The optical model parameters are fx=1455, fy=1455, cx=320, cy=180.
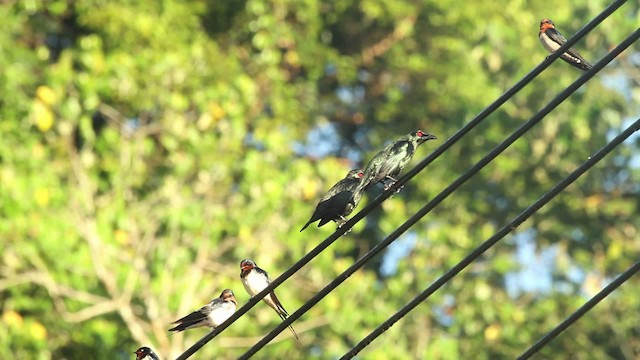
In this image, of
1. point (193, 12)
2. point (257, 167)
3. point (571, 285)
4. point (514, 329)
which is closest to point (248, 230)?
point (257, 167)

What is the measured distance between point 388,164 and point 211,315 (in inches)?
66.0

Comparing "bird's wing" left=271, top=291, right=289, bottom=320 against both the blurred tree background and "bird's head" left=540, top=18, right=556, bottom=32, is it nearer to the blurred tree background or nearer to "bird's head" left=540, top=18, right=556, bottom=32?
"bird's head" left=540, top=18, right=556, bottom=32

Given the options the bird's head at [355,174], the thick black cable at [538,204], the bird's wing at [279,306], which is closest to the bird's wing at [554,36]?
the bird's head at [355,174]

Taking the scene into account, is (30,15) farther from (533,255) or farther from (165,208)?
(533,255)

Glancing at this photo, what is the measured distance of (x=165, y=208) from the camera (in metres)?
15.0

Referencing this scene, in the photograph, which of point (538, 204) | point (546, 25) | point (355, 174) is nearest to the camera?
point (538, 204)

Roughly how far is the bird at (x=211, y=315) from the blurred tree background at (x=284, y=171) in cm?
639

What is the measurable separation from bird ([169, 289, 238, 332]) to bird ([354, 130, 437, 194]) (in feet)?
4.14

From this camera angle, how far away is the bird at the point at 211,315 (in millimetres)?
7363

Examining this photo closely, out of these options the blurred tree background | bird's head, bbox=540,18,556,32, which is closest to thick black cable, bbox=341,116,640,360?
bird's head, bbox=540,18,556,32

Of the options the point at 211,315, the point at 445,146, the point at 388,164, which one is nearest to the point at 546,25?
the point at 388,164

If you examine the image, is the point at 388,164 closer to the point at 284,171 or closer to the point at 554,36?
the point at 554,36

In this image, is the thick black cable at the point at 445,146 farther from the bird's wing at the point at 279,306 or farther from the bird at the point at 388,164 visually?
the bird's wing at the point at 279,306

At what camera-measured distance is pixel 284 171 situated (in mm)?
15875
